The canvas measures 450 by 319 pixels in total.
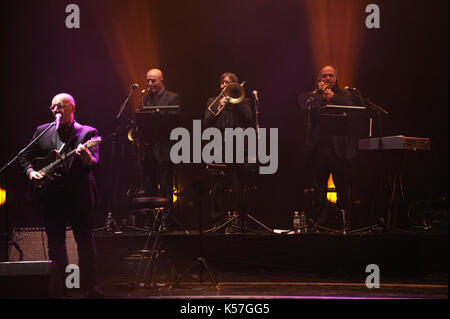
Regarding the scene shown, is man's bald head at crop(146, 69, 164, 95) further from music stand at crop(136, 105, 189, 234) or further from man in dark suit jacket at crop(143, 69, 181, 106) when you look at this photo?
Result: music stand at crop(136, 105, 189, 234)

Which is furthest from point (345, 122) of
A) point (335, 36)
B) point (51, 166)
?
point (51, 166)

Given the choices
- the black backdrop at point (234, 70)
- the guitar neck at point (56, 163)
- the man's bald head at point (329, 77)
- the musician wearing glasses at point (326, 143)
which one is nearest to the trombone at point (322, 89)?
the musician wearing glasses at point (326, 143)

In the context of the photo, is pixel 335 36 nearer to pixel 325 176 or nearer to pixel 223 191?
pixel 325 176

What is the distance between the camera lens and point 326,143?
6.91 m

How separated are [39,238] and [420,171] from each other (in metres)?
5.44

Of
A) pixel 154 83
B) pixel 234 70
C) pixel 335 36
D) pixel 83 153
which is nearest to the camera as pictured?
pixel 83 153

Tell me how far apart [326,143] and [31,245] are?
385cm

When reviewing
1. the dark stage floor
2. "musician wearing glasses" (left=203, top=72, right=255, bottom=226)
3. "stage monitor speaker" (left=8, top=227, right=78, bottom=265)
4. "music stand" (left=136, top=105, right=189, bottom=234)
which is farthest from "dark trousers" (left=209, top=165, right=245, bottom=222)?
"stage monitor speaker" (left=8, top=227, right=78, bottom=265)

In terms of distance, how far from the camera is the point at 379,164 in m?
8.17

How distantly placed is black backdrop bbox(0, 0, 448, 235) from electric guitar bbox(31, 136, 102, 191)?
7.34 ft

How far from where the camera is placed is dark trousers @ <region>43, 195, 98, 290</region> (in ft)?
17.2

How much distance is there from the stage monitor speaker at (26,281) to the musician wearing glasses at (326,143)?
137 inches

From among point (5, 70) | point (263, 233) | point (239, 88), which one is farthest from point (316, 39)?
point (5, 70)

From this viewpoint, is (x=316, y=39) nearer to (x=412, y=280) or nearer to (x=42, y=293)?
(x=412, y=280)
